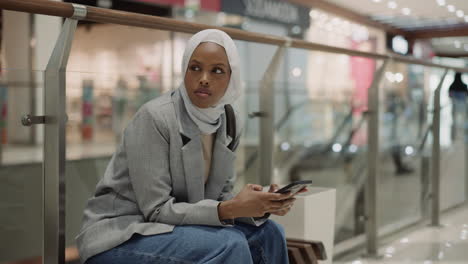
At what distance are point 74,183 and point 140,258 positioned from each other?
0.56 meters

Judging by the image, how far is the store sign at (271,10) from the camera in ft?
30.9

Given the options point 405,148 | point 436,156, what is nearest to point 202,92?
point 436,156

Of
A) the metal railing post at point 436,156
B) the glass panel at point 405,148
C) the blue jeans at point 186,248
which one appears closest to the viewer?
the blue jeans at point 186,248

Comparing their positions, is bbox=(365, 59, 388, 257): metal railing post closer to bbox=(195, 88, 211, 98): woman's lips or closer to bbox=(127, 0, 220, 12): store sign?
bbox=(195, 88, 211, 98): woman's lips

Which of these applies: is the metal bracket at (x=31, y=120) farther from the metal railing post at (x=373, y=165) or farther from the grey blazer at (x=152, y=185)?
the metal railing post at (x=373, y=165)

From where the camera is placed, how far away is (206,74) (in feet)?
5.28

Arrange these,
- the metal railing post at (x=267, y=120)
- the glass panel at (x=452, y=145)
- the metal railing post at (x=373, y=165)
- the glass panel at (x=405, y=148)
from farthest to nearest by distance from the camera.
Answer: the glass panel at (x=452, y=145) → the glass panel at (x=405, y=148) → the metal railing post at (x=373, y=165) → the metal railing post at (x=267, y=120)

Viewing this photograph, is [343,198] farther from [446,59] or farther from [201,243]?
[446,59]

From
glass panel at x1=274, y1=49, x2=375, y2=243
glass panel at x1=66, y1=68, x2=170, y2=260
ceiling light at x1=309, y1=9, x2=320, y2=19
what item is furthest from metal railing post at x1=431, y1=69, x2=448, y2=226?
ceiling light at x1=309, y1=9, x2=320, y2=19

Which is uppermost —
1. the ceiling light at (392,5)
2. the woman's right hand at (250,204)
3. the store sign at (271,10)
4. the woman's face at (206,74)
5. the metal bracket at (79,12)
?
the ceiling light at (392,5)

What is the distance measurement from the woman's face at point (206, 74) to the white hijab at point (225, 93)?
11mm

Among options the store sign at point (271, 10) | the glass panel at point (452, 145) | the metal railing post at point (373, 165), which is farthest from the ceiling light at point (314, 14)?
the metal railing post at point (373, 165)

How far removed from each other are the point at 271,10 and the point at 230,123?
8.92m

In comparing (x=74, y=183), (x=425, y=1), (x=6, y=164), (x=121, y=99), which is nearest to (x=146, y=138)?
(x=74, y=183)
